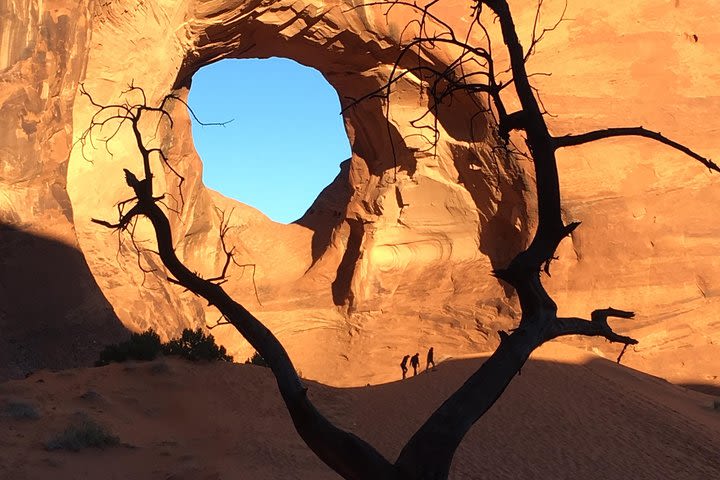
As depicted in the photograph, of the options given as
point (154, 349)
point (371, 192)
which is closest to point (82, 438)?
point (154, 349)

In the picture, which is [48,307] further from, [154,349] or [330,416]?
[330,416]

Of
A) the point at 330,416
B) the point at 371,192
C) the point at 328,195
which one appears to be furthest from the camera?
the point at 328,195

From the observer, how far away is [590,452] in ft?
36.9

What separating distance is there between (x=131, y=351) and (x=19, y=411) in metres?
3.69

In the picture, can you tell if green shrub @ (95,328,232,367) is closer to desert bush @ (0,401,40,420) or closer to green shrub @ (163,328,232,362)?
green shrub @ (163,328,232,362)

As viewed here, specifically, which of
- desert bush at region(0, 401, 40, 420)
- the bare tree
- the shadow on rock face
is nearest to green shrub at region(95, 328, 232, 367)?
the shadow on rock face

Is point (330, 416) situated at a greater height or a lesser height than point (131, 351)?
lesser

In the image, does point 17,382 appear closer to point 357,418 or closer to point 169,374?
point 169,374

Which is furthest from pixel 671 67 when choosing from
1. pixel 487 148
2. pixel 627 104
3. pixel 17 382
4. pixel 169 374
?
pixel 17 382

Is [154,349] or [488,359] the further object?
[154,349]

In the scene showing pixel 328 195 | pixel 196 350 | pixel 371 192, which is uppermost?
pixel 328 195

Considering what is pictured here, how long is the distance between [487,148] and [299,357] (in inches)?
328

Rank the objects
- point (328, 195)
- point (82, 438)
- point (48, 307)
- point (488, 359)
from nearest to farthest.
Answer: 1. point (488, 359)
2. point (82, 438)
3. point (48, 307)
4. point (328, 195)

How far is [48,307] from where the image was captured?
1434 centimetres
